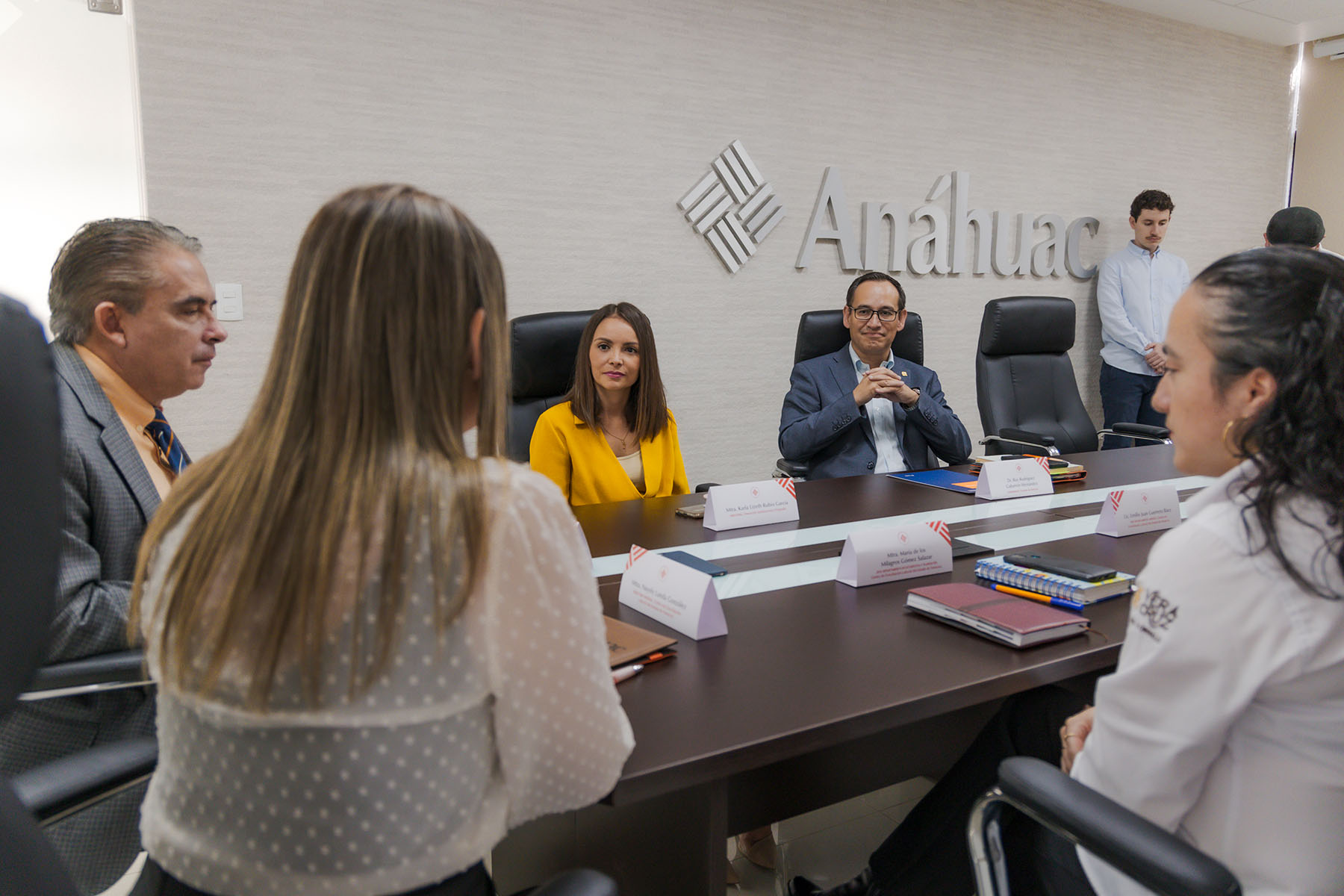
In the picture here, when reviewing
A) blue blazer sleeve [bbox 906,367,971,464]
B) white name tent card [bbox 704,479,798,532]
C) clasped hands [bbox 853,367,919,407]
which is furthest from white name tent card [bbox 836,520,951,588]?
blue blazer sleeve [bbox 906,367,971,464]

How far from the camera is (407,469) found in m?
0.80

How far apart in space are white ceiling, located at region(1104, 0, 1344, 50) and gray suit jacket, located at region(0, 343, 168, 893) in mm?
5850

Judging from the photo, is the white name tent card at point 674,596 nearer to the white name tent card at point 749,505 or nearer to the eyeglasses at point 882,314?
the white name tent card at point 749,505

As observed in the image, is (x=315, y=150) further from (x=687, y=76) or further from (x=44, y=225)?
(x=687, y=76)

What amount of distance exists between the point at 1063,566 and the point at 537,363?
1.72 meters

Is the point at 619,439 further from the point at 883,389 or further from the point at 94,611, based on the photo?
the point at 94,611

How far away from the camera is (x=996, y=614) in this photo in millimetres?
1430

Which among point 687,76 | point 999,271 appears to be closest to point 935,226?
point 999,271

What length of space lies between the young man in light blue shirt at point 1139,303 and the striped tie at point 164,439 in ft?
16.4

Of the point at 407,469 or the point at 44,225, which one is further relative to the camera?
the point at 44,225

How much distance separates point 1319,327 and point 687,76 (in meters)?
3.58

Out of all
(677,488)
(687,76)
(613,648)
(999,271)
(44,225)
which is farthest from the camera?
(999,271)

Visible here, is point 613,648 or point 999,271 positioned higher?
point 999,271

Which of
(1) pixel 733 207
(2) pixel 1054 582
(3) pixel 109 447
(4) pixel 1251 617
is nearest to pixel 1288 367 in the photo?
(4) pixel 1251 617
